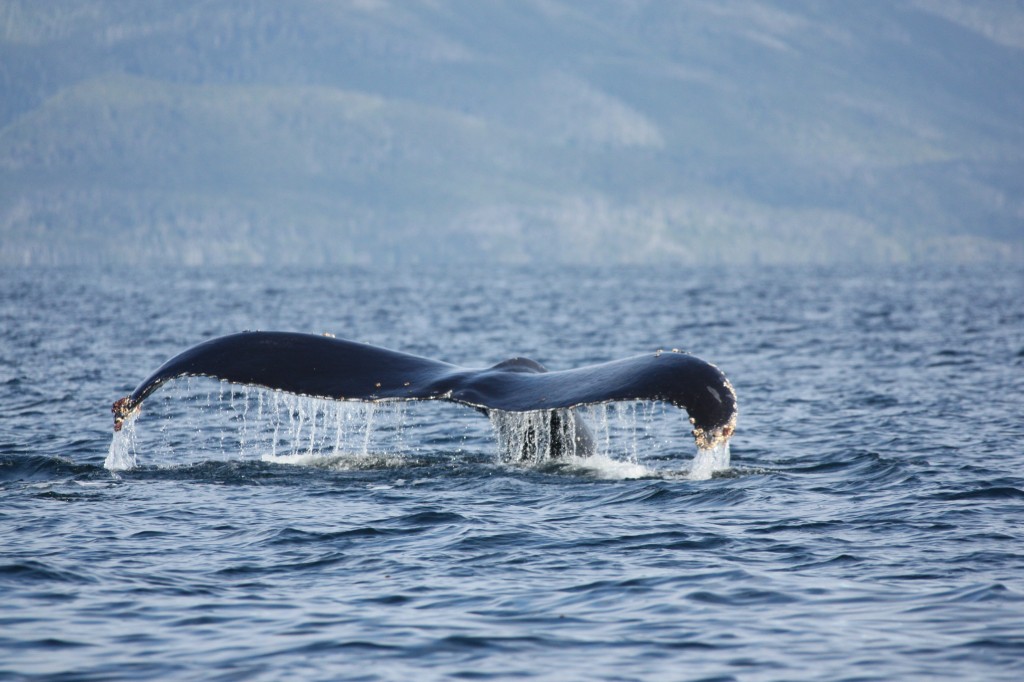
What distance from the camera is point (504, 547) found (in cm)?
980

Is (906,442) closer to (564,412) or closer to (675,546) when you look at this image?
(564,412)

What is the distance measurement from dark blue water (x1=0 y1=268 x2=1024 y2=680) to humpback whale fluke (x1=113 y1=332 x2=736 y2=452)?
2.34 feet

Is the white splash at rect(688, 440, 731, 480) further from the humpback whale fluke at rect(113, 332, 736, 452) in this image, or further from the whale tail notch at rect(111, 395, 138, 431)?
the whale tail notch at rect(111, 395, 138, 431)

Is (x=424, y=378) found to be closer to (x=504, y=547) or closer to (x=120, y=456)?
(x=504, y=547)


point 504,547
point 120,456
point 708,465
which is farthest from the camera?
point 120,456

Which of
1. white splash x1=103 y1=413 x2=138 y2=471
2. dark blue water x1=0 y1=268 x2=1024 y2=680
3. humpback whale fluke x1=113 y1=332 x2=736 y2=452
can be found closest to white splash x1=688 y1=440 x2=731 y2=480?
dark blue water x1=0 y1=268 x2=1024 y2=680

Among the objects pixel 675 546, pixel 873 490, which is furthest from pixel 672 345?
pixel 675 546

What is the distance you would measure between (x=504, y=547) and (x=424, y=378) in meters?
1.32

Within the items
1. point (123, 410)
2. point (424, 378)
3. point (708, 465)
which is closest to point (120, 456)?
point (123, 410)

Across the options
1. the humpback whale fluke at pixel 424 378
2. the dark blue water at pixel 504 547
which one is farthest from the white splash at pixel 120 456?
the humpback whale fluke at pixel 424 378

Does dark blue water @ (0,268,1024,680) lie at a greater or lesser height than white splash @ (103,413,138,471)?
lesser

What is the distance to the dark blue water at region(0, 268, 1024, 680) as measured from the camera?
7.54 meters

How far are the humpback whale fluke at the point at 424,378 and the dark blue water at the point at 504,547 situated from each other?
0.71 meters

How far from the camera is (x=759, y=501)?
450 inches
